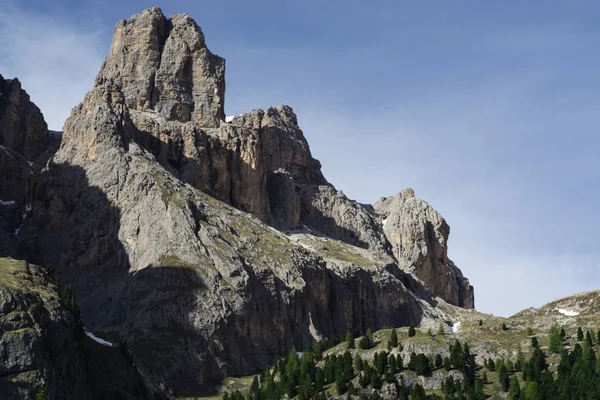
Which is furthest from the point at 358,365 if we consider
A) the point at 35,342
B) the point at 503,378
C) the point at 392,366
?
the point at 35,342

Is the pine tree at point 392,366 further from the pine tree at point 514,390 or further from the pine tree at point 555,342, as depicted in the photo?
the pine tree at point 555,342

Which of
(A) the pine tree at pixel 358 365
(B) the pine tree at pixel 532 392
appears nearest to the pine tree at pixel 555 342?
(B) the pine tree at pixel 532 392

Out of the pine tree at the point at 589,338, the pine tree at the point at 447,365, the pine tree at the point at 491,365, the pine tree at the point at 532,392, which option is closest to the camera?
the pine tree at the point at 532,392

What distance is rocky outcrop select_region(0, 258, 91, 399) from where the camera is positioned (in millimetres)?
156000

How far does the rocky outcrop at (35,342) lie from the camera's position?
512 ft

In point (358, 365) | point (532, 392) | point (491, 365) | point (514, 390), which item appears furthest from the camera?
point (358, 365)

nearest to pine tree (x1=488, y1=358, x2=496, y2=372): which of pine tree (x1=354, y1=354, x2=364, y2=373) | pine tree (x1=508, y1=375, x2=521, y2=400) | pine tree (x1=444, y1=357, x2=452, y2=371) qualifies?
pine tree (x1=444, y1=357, x2=452, y2=371)

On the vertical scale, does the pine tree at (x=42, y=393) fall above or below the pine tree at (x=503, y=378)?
below

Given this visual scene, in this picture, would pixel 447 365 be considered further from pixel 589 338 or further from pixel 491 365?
pixel 589 338

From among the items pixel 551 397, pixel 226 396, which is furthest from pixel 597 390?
pixel 226 396

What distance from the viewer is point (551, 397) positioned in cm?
17275

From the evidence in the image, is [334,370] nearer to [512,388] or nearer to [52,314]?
[512,388]

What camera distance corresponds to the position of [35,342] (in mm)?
160750

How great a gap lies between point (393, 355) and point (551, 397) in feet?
113
